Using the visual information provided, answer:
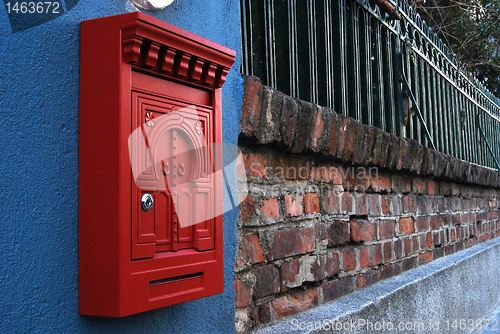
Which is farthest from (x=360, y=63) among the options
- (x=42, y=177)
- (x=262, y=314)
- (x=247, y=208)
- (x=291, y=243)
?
(x=42, y=177)

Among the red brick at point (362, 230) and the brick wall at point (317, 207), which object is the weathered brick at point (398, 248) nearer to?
the brick wall at point (317, 207)

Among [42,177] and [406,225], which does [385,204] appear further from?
[42,177]

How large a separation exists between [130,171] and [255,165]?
0.63m

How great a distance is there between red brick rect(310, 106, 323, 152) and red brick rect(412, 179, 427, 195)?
4.13ft

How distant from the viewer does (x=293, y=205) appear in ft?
5.01

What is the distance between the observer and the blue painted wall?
0.70 metres

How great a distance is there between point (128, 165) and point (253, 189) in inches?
24.5

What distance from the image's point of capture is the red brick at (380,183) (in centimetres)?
210

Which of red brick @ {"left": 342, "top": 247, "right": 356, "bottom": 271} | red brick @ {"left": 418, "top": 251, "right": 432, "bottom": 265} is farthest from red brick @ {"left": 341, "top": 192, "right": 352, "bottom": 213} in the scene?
red brick @ {"left": 418, "top": 251, "right": 432, "bottom": 265}

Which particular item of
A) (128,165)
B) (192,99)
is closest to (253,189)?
(192,99)

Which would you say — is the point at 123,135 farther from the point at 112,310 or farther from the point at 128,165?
the point at 112,310

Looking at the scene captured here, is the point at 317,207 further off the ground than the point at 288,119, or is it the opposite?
the point at 288,119

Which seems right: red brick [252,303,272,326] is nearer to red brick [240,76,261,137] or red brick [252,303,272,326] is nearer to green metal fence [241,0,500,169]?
red brick [240,76,261,137]

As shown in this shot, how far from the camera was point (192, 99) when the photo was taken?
0.91m
